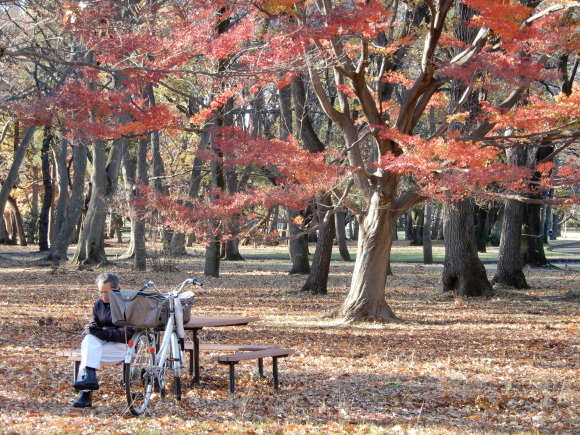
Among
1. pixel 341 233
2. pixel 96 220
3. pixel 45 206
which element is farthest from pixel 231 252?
pixel 45 206

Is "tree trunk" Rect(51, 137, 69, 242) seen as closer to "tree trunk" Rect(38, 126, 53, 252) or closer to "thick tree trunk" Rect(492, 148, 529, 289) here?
"tree trunk" Rect(38, 126, 53, 252)

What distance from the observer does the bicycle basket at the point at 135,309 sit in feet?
18.7

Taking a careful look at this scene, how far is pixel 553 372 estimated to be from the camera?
26.4 feet

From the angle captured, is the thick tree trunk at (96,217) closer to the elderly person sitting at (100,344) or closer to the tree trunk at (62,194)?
the tree trunk at (62,194)

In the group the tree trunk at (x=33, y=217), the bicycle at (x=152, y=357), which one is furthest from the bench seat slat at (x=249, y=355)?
the tree trunk at (x=33, y=217)

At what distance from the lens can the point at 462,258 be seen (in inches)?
642

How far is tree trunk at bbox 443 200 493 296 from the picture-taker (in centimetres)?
1622

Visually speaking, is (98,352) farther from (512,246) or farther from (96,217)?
(96,217)

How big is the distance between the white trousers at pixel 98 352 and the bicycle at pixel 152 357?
0.56 ft

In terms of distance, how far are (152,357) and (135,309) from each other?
18.1 inches

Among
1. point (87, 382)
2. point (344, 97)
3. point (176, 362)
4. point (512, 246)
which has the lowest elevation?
point (87, 382)

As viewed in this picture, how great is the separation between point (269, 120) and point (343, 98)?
20.0 m

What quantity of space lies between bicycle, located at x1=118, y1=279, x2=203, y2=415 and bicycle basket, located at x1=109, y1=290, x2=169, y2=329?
0.13 m

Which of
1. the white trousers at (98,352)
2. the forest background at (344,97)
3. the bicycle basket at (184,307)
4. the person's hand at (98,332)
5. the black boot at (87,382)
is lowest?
the black boot at (87,382)
